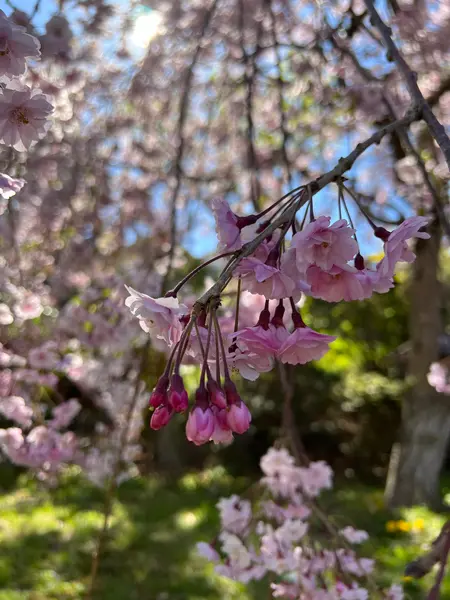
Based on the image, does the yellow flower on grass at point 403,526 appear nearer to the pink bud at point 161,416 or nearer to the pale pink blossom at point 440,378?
the pale pink blossom at point 440,378

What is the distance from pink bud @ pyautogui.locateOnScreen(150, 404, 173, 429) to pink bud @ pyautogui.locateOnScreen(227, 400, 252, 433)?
0.21ft

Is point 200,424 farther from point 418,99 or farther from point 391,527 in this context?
point 391,527

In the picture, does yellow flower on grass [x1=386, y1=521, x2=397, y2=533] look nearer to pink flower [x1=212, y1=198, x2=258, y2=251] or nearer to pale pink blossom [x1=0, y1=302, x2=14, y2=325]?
pale pink blossom [x1=0, y1=302, x2=14, y2=325]

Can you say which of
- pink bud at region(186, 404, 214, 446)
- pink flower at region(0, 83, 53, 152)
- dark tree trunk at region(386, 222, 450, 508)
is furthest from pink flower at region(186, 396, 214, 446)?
dark tree trunk at region(386, 222, 450, 508)

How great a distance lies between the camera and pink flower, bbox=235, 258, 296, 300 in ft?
2.31

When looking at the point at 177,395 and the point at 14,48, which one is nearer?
the point at 177,395

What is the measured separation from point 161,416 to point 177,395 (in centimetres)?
3

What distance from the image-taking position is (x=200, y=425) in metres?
0.64

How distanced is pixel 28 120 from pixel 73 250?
290 centimetres

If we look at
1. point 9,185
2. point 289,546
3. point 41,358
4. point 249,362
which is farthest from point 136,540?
point 249,362

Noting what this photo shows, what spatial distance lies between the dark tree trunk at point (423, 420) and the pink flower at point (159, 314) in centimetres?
453

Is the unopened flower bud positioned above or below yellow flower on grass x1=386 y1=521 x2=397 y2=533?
below

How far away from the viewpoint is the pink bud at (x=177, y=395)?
646 millimetres

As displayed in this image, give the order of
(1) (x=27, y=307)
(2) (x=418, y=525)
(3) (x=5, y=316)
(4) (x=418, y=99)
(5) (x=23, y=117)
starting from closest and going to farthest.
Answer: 1. (4) (x=418, y=99)
2. (5) (x=23, y=117)
3. (3) (x=5, y=316)
4. (1) (x=27, y=307)
5. (2) (x=418, y=525)
